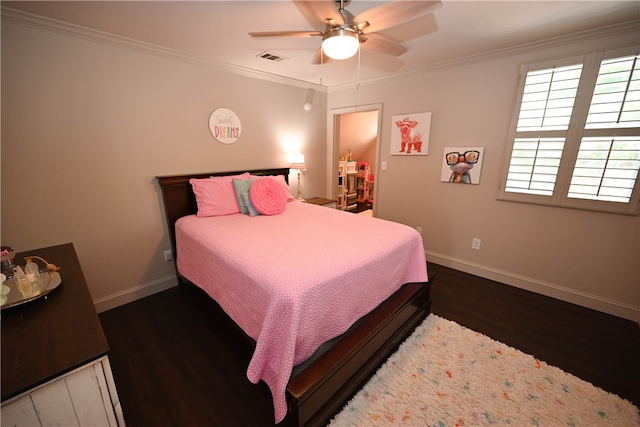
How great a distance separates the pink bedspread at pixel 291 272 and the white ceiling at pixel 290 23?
5.12ft

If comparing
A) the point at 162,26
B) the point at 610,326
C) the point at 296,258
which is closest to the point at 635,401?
the point at 610,326

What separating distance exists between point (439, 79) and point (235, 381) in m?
3.47

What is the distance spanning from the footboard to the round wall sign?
2429 mm

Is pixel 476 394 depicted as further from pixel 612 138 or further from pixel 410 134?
pixel 410 134

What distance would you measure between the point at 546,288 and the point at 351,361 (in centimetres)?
234

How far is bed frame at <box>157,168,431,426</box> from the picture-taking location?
121 cm

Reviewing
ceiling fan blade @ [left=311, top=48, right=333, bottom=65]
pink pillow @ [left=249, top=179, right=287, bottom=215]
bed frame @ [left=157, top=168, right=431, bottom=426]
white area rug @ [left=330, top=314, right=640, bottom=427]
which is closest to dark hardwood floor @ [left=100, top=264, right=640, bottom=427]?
white area rug @ [left=330, top=314, right=640, bottom=427]

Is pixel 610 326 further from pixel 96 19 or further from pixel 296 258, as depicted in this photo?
Answer: pixel 96 19

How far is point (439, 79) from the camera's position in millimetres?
2795

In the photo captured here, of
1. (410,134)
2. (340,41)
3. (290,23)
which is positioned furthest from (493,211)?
(290,23)

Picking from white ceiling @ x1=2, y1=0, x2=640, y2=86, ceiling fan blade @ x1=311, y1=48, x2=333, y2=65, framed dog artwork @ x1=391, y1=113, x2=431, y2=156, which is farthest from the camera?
framed dog artwork @ x1=391, y1=113, x2=431, y2=156

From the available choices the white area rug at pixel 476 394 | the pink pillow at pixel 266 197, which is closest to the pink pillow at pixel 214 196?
the pink pillow at pixel 266 197

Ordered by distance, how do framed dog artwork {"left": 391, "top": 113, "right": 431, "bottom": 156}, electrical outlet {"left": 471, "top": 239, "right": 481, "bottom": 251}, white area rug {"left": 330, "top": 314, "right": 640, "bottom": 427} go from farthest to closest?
framed dog artwork {"left": 391, "top": 113, "right": 431, "bottom": 156} → electrical outlet {"left": 471, "top": 239, "right": 481, "bottom": 251} → white area rug {"left": 330, "top": 314, "right": 640, "bottom": 427}

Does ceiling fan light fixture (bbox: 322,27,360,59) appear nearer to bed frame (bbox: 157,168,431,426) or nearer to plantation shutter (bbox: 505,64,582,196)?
bed frame (bbox: 157,168,431,426)
